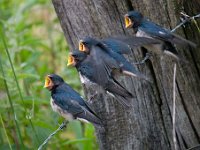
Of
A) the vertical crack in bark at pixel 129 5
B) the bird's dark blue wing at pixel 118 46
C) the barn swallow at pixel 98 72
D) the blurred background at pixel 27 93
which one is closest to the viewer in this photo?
the barn swallow at pixel 98 72

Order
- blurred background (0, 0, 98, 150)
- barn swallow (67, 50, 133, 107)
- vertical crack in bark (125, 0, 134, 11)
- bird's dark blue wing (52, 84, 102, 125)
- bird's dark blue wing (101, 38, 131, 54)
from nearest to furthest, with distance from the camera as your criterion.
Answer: barn swallow (67, 50, 133, 107), bird's dark blue wing (101, 38, 131, 54), bird's dark blue wing (52, 84, 102, 125), vertical crack in bark (125, 0, 134, 11), blurred background (0, 0, 98, 150)

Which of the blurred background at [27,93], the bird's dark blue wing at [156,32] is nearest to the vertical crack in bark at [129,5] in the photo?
the bird's dark blue wing at [156,32]

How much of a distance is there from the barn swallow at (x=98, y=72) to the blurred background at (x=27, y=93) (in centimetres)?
40

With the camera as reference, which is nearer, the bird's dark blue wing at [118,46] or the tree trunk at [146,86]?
the bird's dark blue wing at [118,46]

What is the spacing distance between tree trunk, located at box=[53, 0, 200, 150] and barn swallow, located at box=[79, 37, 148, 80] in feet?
1.87

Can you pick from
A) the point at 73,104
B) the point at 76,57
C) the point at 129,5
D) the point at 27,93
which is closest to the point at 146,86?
the point at 129,5

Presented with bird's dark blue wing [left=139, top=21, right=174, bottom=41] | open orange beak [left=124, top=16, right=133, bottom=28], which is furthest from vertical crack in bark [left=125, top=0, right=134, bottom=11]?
bird's dark blue wing [left=139, top=21, right=174, bottom=41]

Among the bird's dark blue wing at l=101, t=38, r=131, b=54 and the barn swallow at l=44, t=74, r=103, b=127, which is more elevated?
the bird's dark blue wing at l=101, t=38, r=131, b=54

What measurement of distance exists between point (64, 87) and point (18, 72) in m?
1.45

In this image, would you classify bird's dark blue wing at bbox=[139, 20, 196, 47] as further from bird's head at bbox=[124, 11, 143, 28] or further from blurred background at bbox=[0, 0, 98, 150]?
blurred background at bbox=[0, 0, 98, 150]

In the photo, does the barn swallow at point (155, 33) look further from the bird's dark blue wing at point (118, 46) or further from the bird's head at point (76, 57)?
the bird's head at point (76, 57)

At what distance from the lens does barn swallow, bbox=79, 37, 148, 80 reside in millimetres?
3773

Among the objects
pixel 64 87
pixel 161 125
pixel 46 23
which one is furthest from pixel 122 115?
pixel 46 23

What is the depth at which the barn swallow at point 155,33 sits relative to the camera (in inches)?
155
